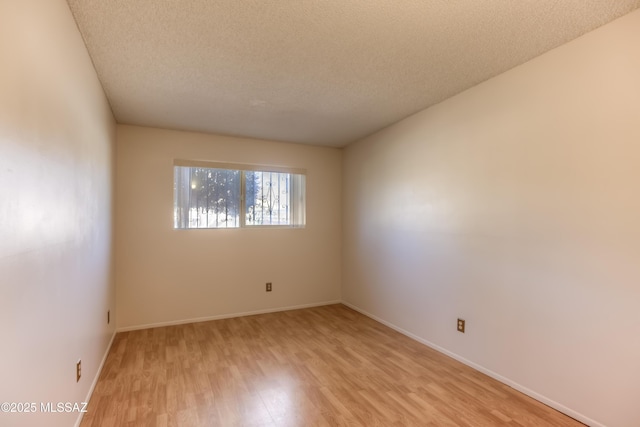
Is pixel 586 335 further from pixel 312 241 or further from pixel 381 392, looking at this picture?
pixel 312 241

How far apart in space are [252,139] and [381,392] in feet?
10.5

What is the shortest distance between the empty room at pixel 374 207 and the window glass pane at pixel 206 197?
0.14 ft

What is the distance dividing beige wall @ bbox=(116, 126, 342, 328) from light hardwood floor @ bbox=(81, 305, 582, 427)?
1.74 ft

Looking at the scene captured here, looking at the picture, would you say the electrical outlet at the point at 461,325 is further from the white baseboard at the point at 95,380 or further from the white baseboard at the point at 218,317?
the white baseboard at the point at 95,380

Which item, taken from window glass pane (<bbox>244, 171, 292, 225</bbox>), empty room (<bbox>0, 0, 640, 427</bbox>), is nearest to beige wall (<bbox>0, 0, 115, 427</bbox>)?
empty room (<bbox>0, 0, 640, 427</bbox>)

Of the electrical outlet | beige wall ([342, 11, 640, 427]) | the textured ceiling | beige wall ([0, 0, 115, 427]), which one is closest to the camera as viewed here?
beige wall ([0, 0, 115, 427])

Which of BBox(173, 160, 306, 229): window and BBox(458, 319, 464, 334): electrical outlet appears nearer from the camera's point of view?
BBox(458, 319, 464, 334): electrical outlet

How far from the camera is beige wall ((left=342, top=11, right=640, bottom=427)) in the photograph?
1.73m

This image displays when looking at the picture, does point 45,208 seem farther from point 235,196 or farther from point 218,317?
point 218,317

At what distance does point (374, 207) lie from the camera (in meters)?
3.86

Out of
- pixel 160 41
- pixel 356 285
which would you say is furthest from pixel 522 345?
pixel 160 41

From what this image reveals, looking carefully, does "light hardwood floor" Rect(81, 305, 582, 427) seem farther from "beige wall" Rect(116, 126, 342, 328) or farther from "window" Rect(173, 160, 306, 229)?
"window" Rect(173, 160, 306, 229)

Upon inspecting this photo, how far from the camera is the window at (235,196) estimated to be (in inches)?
148

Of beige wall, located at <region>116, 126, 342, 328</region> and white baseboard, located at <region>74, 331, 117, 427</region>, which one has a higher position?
beige wall, located at <region>116, 126, 342, 328</region>
